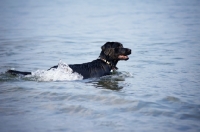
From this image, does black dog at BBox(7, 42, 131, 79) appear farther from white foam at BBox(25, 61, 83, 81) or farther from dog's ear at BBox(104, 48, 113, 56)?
white foam at BBox(25, 61, 83, 81)

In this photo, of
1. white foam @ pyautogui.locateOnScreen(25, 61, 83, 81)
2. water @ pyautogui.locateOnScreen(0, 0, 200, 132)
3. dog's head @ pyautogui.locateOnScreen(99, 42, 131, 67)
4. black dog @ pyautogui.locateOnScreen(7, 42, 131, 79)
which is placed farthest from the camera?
dog's head @ pyautogui.locateOnScreen(99, 42, 131, 67)

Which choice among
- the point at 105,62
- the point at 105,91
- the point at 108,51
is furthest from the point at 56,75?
the point at 105,91

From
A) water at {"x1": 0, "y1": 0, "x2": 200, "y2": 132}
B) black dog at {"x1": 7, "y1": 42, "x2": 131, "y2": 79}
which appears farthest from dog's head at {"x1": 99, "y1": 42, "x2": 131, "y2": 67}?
water at {"x1": 0, "y1": 0, "x2": 200, "y2": 132}

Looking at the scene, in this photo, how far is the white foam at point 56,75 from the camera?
907 centimetres

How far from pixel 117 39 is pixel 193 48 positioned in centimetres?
563

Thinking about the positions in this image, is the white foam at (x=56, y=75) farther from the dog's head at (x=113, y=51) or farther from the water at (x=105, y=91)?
the dog's head at (x=113, y=51)

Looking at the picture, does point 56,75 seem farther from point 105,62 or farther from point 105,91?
point 105,91

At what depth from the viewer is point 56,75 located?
9227mm

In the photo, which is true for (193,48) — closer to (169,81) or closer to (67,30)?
(169,81)

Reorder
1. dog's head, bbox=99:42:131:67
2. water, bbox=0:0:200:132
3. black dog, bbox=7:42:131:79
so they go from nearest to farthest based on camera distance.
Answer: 1. water, bbox=0:0:200:132
2. black dog, bbox=7:42:131:79
3. dog's head, bbox=99:42:131:67

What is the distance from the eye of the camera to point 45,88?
8.43 metres

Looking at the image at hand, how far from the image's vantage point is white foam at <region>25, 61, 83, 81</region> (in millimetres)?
9070

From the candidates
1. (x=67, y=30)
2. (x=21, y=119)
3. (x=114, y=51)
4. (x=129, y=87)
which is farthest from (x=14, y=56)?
(x=67, y=30)

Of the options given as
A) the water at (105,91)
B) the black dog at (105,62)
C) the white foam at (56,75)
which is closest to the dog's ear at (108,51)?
the black dog at (105,62)
